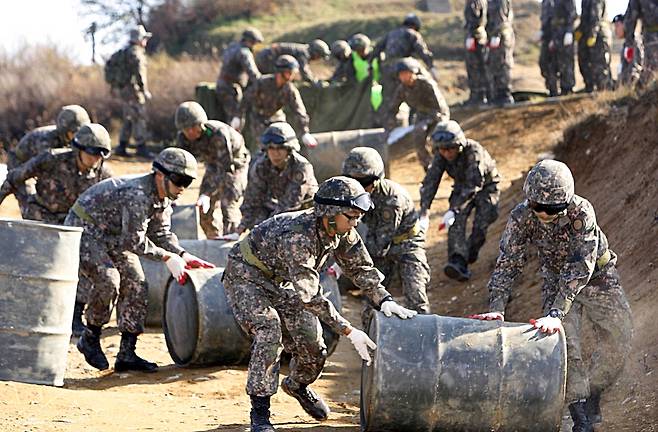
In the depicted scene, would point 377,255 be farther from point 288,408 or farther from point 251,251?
point 251,251

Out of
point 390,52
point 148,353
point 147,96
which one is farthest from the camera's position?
point 147,96

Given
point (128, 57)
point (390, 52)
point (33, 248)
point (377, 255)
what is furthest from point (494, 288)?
point (128, 57)

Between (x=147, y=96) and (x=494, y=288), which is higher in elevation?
(x=494, y=288)

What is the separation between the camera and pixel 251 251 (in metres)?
7.42

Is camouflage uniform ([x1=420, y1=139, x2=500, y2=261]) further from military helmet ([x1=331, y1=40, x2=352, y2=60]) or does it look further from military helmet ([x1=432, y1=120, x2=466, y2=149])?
military helmet ([x1=331, y1=40, x2=352, y2=60])

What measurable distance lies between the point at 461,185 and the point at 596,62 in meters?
7.92

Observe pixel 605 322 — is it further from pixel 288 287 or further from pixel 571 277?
pixel 288 287

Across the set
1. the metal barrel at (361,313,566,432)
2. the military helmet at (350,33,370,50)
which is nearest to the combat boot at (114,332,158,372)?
the metal barrel at (361,313,566,432)

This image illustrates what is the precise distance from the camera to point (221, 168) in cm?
1247

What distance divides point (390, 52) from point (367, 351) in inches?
529

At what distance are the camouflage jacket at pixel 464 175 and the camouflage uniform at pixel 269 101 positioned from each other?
160 inches

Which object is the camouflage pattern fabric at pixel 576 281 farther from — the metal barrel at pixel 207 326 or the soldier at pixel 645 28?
the soldier at pixel 645 28

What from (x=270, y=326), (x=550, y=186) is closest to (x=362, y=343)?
(x=270, y=326)

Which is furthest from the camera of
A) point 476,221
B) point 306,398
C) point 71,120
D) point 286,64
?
point 286,64
